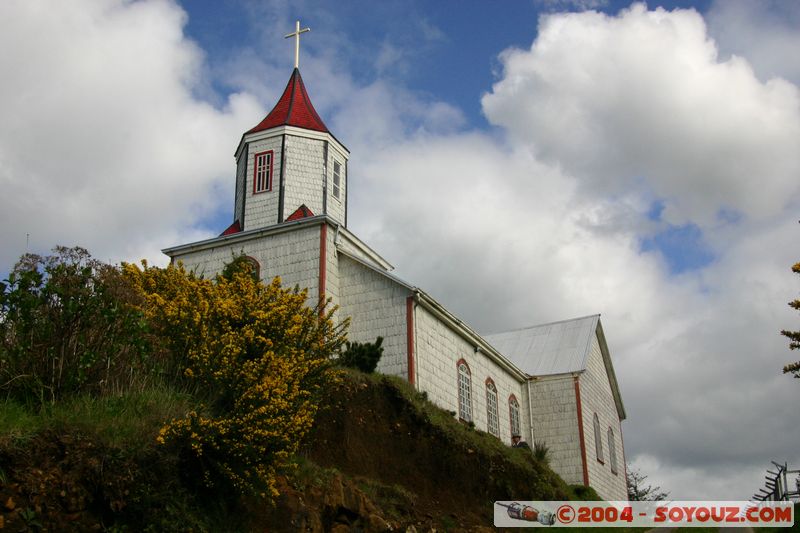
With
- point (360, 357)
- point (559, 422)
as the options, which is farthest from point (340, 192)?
point (559, 422)

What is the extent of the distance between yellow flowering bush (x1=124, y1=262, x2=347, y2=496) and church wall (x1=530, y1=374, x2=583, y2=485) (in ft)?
59.3

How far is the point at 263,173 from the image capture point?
27.3 metres

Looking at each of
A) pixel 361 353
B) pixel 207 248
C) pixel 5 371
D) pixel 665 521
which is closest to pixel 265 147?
pixel 207 248

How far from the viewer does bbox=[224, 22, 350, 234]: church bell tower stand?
87.6 feet

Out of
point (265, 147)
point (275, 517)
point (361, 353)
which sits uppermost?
point (265, 147)

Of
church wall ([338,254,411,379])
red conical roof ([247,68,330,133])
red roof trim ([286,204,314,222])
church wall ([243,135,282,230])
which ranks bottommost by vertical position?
church wall ([338,254,411,379])

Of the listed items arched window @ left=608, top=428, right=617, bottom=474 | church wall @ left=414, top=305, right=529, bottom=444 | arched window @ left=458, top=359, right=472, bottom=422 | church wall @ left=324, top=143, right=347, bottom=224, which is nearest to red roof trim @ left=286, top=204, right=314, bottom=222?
church wall @ left=324, top=143, right=347, bottom=224

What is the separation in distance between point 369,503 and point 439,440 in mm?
5224

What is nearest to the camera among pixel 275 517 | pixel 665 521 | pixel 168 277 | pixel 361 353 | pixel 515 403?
pixel 275 517

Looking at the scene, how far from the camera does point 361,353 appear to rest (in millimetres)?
22016

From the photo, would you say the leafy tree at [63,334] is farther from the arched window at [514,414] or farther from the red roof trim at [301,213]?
the arched window at [514,414]

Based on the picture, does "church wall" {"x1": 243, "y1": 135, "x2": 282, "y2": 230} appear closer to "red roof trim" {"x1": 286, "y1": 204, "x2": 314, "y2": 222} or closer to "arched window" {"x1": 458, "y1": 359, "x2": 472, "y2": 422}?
"red roof trim" {"x1": 286, "y1": 204, "x2": 314, "y2": 222}

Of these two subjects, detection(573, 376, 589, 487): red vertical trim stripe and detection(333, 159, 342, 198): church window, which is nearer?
detection(333, 159, 342, 198): church window

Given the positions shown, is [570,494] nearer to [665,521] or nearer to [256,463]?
[665,521]
